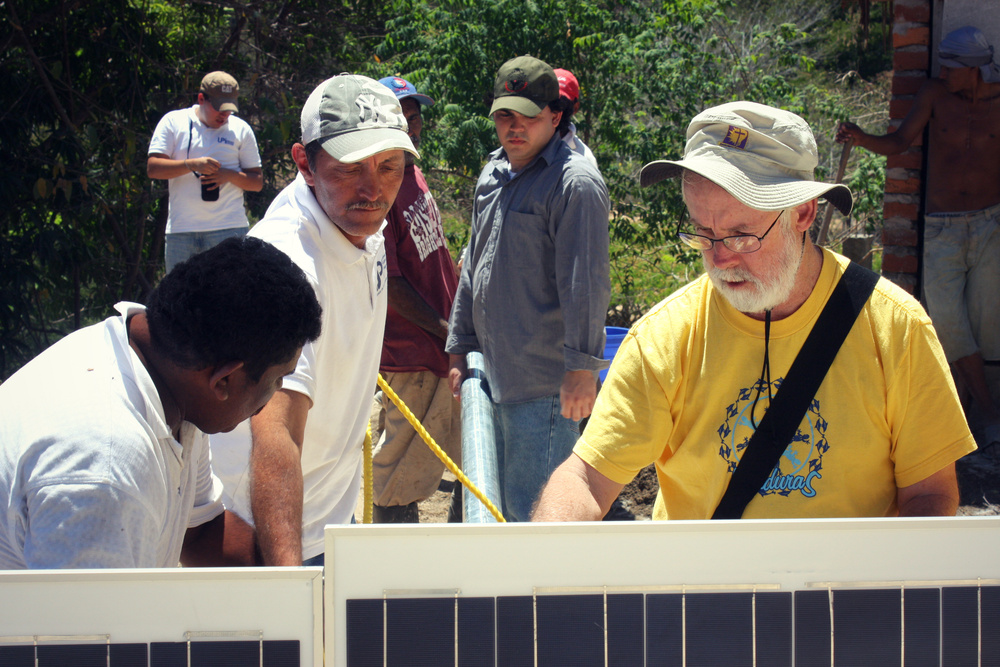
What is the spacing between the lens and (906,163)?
20.6ft

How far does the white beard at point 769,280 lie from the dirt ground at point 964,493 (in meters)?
3.18

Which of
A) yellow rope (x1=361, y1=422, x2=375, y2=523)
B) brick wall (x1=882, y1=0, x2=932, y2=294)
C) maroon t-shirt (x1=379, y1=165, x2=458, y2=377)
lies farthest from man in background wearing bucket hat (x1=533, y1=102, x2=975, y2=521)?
brick wall (x1=882, y1=0, x2=932, y2=294)

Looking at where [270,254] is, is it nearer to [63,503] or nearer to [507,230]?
[63,503]

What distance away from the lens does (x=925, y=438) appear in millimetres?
2053

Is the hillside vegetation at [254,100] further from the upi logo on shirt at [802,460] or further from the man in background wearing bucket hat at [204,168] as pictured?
the upi logo on shirt at [802,460]

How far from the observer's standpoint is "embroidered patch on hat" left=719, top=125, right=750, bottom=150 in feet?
7.15

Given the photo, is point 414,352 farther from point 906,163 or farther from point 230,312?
point 906,163

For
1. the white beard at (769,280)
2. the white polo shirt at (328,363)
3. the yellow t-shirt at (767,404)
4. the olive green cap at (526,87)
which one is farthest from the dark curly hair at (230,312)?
the olive green cap at (526,87)

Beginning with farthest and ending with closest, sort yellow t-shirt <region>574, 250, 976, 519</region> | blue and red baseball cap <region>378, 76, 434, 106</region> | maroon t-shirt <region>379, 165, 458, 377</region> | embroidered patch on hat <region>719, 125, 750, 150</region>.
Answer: blue and red baseball cap <region>378, 76, 434, 106</region> < maroon t-shirt <region>379, 165, 458, 377</region> < embroidered patch on hat <region>719, 125, 750, 150</region> < yellow t-shirt <region>574, 250, 976, 519</region>

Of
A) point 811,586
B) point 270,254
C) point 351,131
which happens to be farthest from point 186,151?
point 811,586

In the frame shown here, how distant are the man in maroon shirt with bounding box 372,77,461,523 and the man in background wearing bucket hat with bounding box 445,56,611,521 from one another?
340 millimetres

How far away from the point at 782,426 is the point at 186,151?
6.04 meters

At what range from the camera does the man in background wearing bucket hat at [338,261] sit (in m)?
2.65

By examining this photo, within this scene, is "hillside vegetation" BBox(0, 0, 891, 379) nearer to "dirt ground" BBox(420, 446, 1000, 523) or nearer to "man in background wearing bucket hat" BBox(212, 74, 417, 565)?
"dirt ground" BBox(420, 446, 1000, 523)
